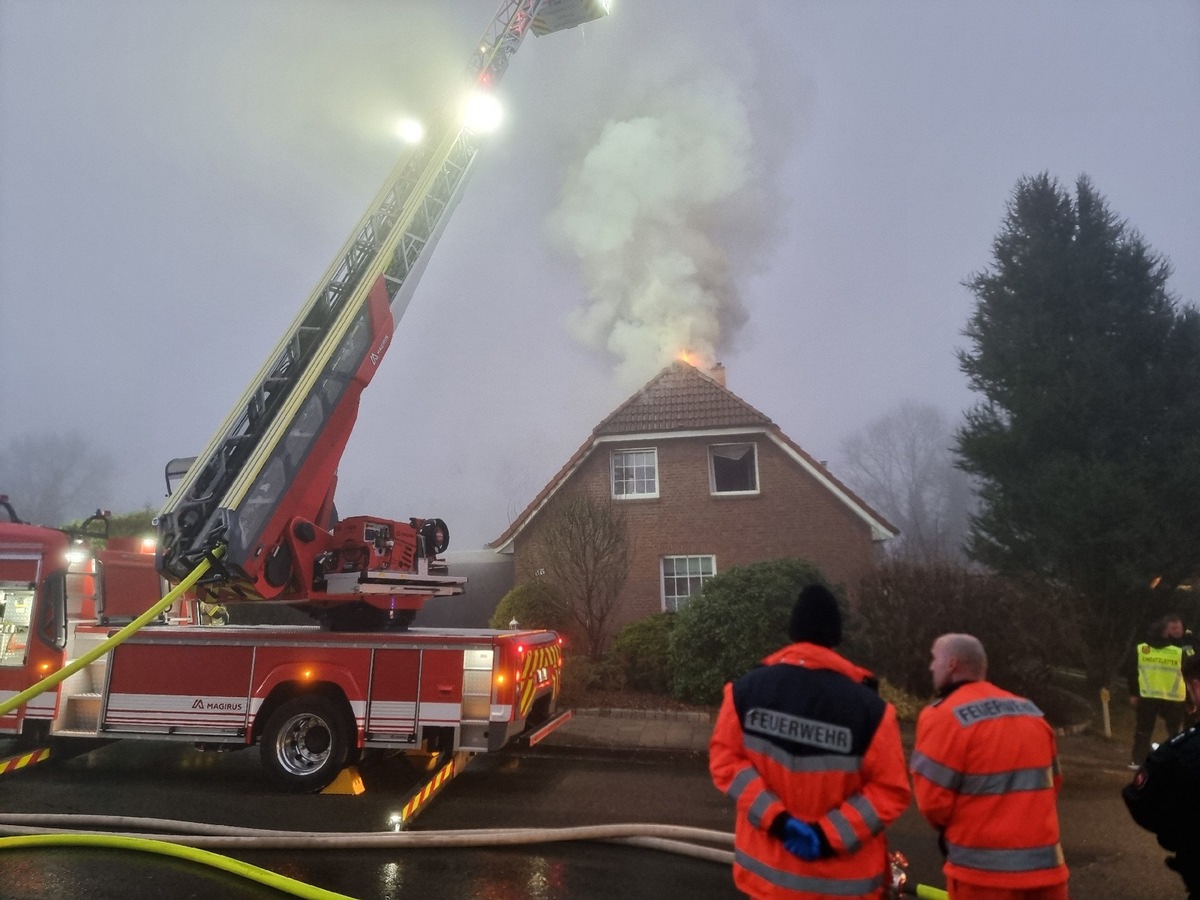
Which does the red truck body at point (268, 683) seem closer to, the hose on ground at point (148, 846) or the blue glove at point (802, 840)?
the hose on ground at point (148, 846)

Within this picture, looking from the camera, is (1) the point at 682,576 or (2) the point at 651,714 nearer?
(2) the point at 651,714

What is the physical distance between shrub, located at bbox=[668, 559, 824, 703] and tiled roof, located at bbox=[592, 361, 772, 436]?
4949 millimetres

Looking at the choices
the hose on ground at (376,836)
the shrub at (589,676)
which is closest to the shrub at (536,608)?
the shrub at (589,676)

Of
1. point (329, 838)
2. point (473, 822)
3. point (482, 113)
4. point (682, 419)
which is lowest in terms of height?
point (473, 822)

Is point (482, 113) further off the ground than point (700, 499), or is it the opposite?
point (482, 113)

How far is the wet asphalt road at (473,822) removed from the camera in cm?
434

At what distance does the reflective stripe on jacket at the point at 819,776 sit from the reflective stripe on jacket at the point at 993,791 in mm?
310

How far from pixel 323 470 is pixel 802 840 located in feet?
19.0

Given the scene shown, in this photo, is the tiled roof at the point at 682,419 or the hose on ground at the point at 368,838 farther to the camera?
the tiled roof at the point at 682,419

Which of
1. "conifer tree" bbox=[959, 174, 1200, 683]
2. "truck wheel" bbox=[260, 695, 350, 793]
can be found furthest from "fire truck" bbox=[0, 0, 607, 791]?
"conifer tree" bbox=[959, 174, 1200, 683]

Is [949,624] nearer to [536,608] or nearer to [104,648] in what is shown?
[536,608]

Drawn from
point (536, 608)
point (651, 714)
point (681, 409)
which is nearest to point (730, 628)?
point (651, 714)

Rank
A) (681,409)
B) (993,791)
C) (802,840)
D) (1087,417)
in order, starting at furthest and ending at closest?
(681,409) → (1087,417) → (993,791) → (802,840)

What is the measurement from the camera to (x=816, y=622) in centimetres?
253
